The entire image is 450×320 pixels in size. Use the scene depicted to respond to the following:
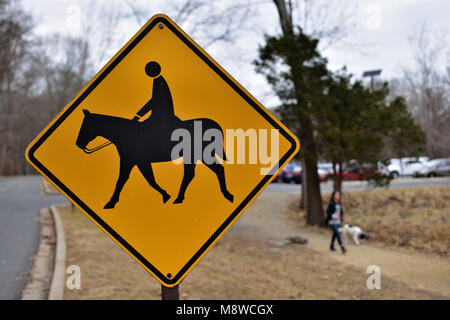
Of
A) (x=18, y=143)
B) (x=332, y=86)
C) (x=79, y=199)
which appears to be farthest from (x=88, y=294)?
(x=18, y=143)

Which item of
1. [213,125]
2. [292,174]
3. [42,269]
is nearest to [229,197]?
[213,125]

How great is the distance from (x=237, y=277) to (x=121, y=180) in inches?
216

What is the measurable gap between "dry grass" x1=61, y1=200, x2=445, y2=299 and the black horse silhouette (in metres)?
3.98

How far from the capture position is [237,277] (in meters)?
7.20

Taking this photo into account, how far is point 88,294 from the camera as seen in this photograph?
5738 mm

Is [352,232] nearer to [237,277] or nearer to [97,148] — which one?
[237,277]

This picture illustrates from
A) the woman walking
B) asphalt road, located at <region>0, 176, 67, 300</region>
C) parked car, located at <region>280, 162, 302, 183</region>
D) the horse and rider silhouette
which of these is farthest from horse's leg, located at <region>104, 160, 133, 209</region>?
parked car, located at <region>280, 162, 302, 183</region>

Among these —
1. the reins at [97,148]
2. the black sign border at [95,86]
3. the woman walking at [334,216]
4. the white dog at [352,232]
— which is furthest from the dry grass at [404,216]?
the reins at [97,148]

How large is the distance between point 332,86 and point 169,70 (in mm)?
11638

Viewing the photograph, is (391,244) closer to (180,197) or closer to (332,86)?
(332,86)

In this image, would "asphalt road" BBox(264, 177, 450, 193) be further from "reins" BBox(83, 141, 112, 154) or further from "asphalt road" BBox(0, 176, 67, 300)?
"reins" BBox(83, 141, 112, 154)

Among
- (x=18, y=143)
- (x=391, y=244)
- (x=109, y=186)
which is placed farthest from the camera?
(x=18, y=143)

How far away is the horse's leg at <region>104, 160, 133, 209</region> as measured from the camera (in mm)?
2072

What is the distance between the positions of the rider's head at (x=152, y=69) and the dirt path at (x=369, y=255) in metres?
5.89
